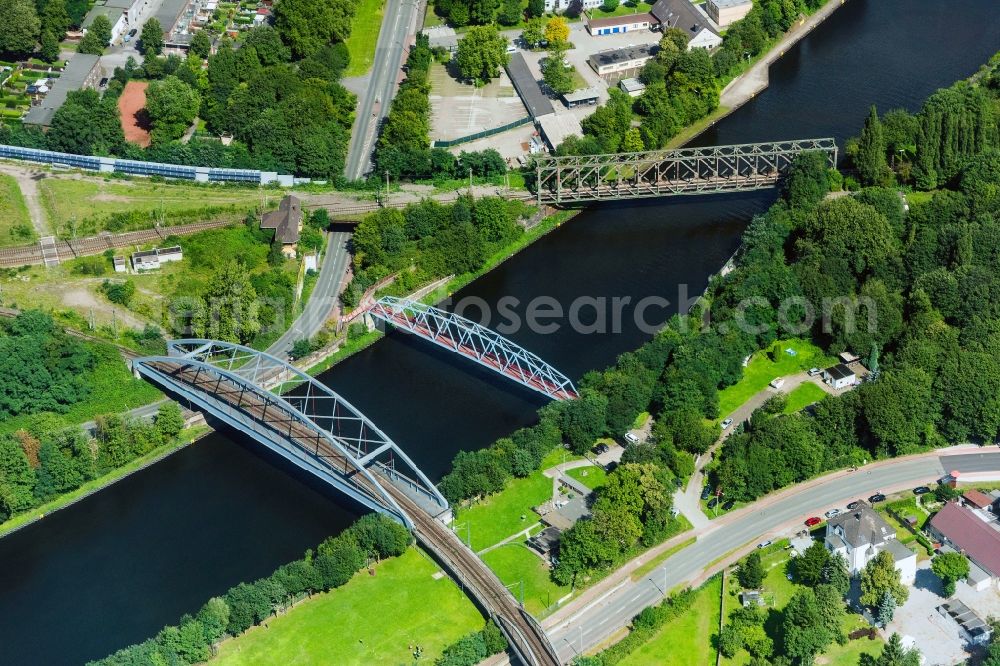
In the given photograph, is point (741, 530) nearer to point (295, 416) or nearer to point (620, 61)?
point (295, 416)

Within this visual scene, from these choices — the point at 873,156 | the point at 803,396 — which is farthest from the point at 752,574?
the point at 873,156

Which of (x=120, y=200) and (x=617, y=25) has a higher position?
(x=617, y=25)

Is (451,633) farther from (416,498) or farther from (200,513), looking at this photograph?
(200,513)

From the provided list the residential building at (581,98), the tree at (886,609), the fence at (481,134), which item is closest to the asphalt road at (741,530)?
the tree at (886,609)

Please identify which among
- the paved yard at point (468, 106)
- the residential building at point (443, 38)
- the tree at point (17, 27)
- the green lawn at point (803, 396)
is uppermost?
the tree at point (17, 27)

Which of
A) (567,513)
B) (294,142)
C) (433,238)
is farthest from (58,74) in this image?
(567,513)

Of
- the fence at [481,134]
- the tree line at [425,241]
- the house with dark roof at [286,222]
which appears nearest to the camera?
the tree line at [425,241]

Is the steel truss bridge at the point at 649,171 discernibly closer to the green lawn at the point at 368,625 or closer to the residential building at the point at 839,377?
the residential building at the point at 839,377
